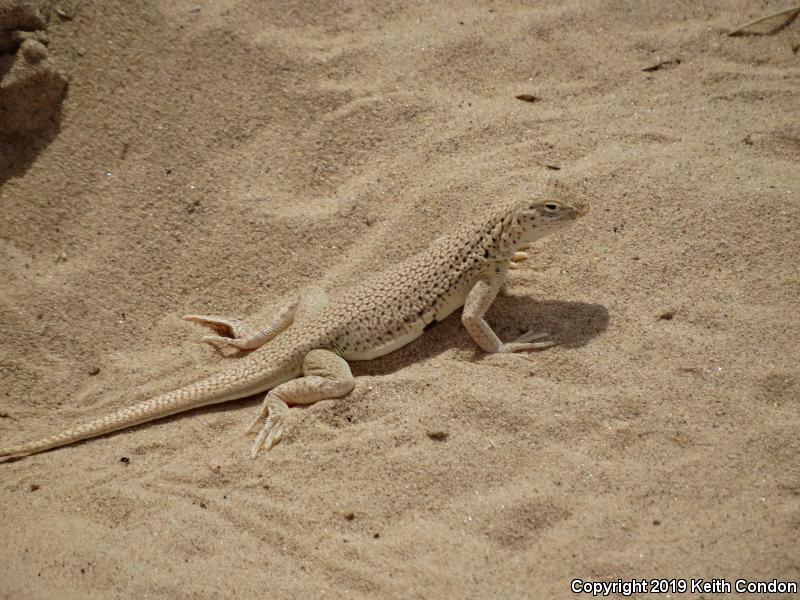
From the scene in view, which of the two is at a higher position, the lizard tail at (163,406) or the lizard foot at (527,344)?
the lizard foot at (527,344)

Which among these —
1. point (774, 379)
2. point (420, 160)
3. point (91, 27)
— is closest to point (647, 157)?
point (420, 160)

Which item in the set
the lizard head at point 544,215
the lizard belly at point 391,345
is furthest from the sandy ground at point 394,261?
the lizard head at point 544,215

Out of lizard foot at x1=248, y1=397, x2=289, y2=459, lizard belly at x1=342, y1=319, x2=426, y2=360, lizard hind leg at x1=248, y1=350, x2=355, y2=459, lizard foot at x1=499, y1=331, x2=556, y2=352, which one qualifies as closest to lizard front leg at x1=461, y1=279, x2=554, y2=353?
lizard foot at x1=499, y1=331, x2=556, y2=352

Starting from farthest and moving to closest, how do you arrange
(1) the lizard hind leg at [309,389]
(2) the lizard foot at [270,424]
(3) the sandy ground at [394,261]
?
(1) the lizard hind leg at [309,389], (2) the lizard foot at [270,424], (3) the sandy ground at [394,261]

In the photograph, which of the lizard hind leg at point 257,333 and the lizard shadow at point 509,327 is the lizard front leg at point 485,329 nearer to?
the lizard shadow at point 509,327

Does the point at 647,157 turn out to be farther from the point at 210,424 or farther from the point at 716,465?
the point at 210,424

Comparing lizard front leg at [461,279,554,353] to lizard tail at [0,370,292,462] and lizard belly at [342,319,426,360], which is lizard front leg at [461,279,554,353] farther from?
lizard tail at [0,370,292,462]
